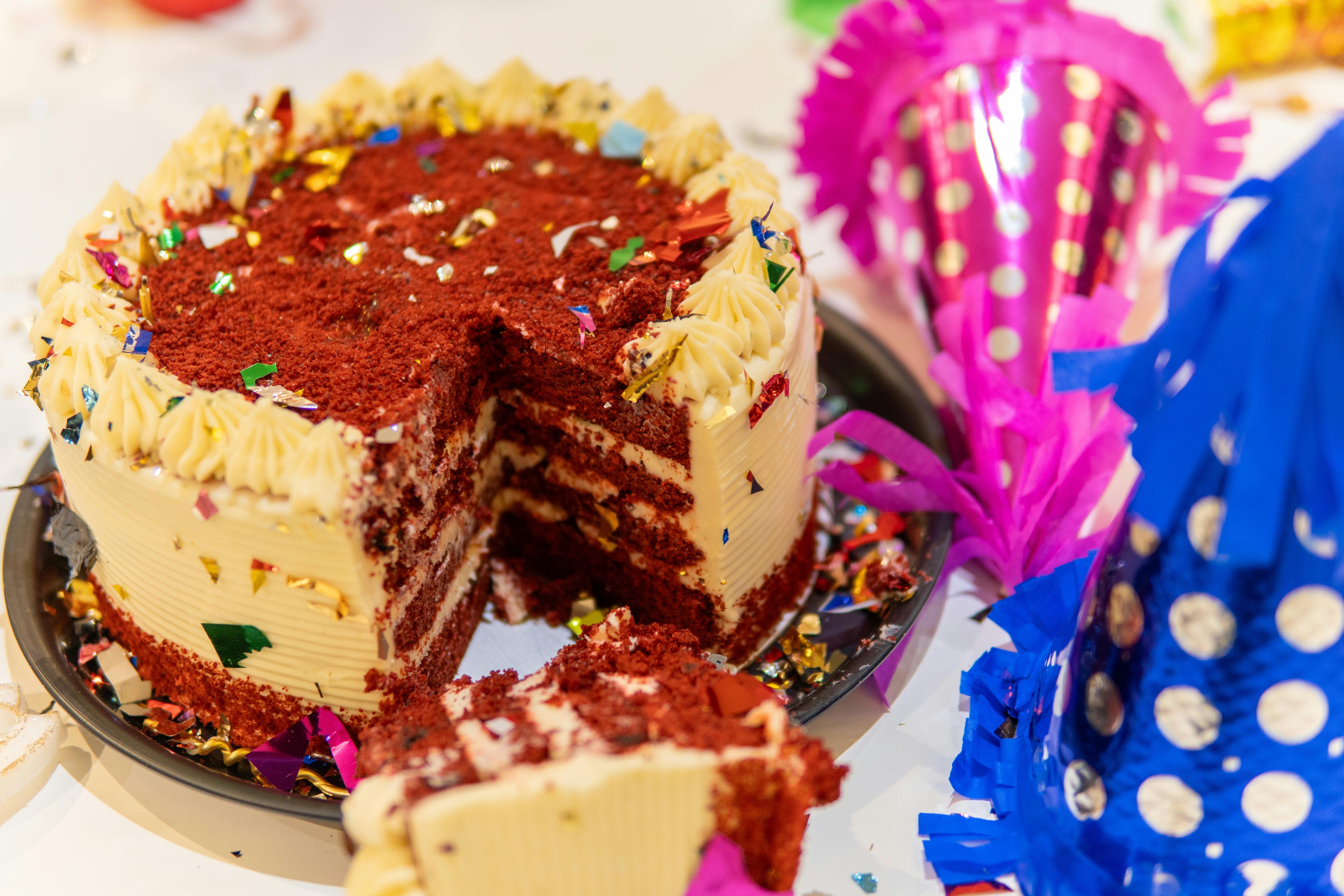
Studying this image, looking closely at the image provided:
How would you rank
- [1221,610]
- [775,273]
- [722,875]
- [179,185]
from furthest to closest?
[179,185]
[775,273]
[722,875]
[1221,610]

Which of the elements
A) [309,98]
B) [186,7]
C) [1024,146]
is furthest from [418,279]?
[186,7]

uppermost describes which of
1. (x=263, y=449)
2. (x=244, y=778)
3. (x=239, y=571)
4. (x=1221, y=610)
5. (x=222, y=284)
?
(x=222, y=284)

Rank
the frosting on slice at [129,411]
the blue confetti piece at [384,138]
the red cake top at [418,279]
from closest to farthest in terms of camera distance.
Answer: the frosting on slice at [129,411]
the red cake top at [418,279]
the blue confetti piece at [384,138]

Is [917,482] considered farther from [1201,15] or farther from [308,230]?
[1201,15]

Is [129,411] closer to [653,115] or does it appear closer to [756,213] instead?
[756,213]

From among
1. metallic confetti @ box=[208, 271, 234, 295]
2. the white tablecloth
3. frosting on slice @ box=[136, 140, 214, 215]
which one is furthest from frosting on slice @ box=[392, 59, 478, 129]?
the white tablecloth

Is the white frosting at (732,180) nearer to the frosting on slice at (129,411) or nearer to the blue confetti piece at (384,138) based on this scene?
the blue confetti piece at (384,138)

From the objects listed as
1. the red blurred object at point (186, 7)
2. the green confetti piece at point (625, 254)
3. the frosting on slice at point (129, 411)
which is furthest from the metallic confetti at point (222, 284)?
the red blurred object at point (186, 7)
